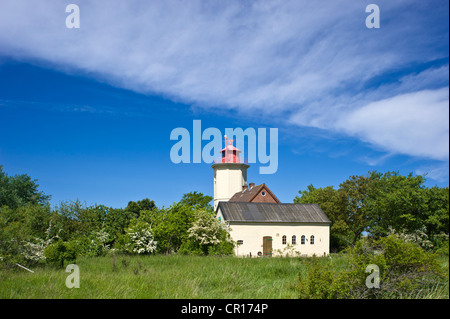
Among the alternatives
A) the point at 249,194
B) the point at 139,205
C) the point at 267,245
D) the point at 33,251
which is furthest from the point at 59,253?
the point at 139,205

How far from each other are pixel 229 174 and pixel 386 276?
3386 cm

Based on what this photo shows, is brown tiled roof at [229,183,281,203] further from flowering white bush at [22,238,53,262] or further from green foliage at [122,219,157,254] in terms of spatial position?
flowering white bush at [22,238,53,262]

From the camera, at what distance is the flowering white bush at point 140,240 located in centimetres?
2277

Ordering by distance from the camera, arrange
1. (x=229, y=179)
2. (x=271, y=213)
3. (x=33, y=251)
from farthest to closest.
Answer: (x=229, y=179) < (x=271, y=213) < (x=33, y=251)

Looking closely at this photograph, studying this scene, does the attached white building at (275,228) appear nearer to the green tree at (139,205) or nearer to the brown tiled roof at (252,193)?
the brown tiled roof at (252,193)

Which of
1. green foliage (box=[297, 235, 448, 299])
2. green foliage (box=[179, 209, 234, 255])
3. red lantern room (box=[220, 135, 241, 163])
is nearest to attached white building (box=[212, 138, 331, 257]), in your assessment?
green foliage (box=[179, 209, 234, 255])

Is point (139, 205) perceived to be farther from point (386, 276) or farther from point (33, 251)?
point (386, 276)

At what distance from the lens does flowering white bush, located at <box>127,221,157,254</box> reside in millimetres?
22766

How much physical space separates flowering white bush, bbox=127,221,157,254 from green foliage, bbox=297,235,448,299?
1663 centimetres

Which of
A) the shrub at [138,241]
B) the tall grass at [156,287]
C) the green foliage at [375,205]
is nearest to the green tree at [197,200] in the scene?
the shrub at [138,241]

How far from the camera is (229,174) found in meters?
42.0

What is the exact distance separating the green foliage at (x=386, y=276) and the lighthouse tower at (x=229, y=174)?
1311 inches
